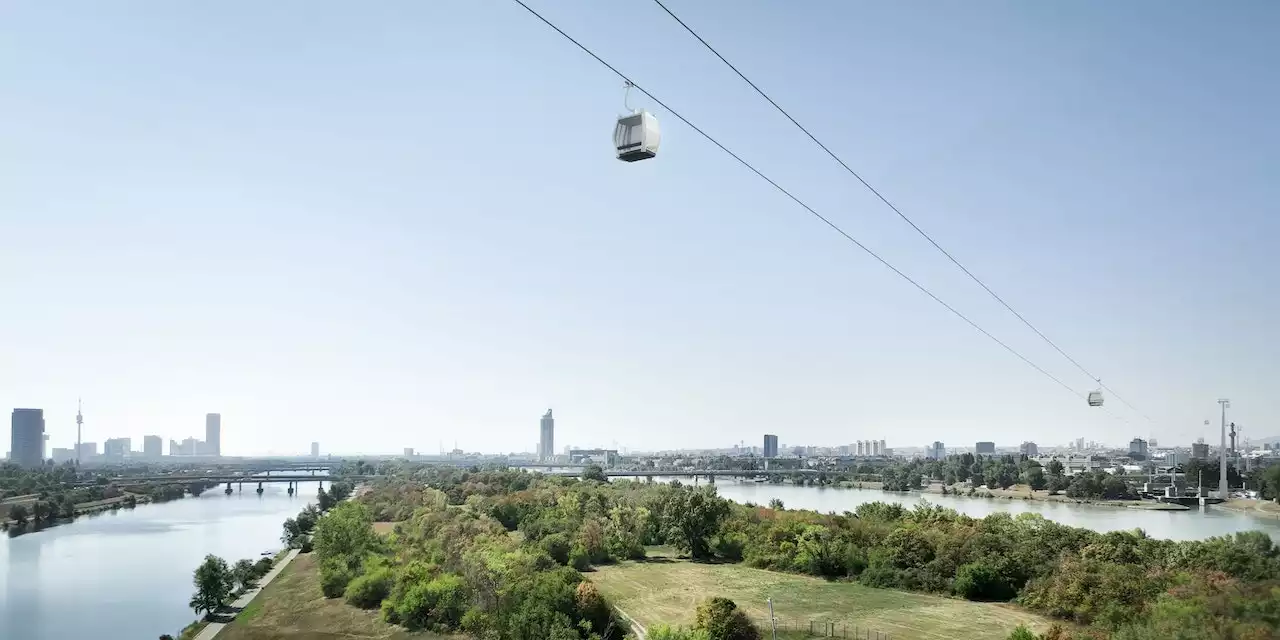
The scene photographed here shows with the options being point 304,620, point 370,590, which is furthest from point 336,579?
point 304,620

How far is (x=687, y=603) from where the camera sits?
23.0 meters

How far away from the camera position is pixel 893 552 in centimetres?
2602

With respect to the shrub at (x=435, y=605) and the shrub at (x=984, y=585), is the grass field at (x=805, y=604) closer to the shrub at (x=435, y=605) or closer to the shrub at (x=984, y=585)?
the shrub at (x=984, y=585)

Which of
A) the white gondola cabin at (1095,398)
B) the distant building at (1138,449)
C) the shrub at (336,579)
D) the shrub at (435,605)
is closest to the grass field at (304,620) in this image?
the shrub at (336,579)

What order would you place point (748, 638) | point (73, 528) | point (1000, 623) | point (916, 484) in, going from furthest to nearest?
point (916, 484) → point (73, 528) → point (1000, 623) → point (748, 638)

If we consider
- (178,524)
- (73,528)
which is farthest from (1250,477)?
(73,528)

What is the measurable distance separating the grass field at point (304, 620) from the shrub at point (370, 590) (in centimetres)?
38

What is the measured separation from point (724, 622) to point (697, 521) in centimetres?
1452

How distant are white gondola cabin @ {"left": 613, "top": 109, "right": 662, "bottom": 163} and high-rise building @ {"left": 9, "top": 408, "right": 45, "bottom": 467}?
16292 centimetres

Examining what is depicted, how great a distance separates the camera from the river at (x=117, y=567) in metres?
26.8

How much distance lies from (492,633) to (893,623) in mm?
10714

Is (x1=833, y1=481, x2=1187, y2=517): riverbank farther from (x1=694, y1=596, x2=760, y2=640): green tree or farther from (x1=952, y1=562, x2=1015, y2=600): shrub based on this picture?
(x1=694, y1=596, x2=760, y2=640): green tree

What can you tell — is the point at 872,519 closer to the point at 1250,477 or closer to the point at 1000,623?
the point at 1000,623

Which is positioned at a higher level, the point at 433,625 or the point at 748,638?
the point at 748,638
